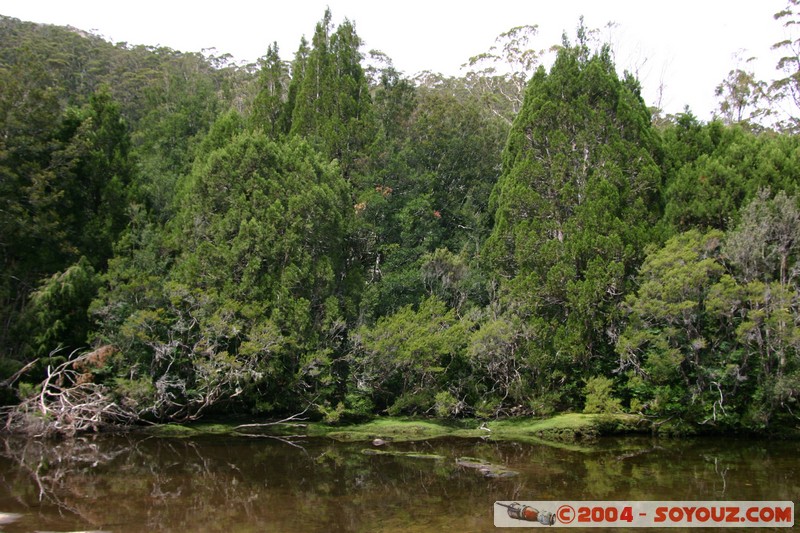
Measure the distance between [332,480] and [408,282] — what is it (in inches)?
418

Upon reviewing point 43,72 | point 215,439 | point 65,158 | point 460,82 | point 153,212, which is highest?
point 460,82

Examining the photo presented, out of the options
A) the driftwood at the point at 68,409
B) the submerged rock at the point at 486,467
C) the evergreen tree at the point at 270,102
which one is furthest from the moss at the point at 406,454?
the evergreen tree at the point at 270,102

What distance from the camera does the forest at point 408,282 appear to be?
16984 mm

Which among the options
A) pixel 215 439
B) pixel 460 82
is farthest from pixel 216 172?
pixel 460 82

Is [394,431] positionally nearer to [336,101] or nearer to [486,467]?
[486,467]

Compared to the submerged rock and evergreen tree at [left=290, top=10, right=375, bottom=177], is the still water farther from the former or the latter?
evergreen tree at [left=290, top=10, right=375, bottom=177]

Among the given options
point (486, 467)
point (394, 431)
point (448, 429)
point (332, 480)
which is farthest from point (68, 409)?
point (486, 467)

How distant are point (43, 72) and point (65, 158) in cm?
268

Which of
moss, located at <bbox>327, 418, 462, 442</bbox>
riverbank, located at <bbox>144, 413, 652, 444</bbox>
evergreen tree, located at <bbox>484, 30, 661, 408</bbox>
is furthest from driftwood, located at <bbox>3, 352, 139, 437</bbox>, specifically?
evergreen tree, located at <bbox>484, 30, 661, 408</bbox>

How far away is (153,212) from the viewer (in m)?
22.5

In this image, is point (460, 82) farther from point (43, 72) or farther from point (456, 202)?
point (43, 72)

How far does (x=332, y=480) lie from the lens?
1257 centimetres

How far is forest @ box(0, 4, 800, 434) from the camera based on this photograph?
1698 centimetres

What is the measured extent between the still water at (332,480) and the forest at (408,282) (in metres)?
1.77
